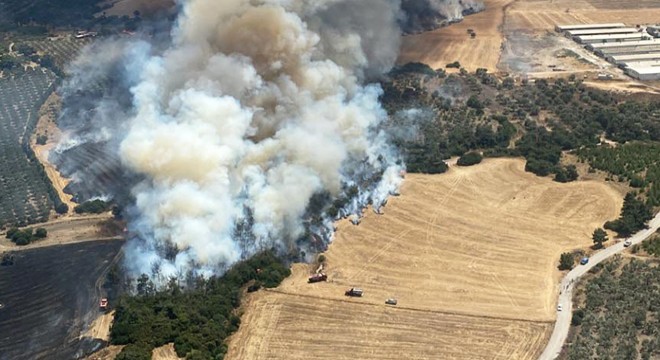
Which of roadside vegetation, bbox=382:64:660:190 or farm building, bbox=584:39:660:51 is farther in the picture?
farm building, bbox=584:39:660:51

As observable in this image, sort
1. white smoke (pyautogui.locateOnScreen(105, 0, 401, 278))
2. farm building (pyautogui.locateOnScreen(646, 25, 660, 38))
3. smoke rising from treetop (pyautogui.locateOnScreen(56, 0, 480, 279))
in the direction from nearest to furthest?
white smoke (pyautogui.locateOnScreen(105, 0, 401, 278))
smoke rising from treetop (pyautogui.locateOnScreen(56, 0, 480, 279))
farm building (pyautogui.locateOnScreen(646, 25, 660, 38))

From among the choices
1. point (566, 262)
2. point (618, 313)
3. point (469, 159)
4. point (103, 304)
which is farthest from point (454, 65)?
point (103, 304)

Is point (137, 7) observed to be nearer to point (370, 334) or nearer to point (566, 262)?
point (566, 262)

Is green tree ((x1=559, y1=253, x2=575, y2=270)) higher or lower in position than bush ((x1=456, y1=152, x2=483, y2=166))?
lower

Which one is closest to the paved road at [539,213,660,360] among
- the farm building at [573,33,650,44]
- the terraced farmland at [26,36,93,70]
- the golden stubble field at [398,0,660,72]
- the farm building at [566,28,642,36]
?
the golden stubble field at [398,0,660,72]

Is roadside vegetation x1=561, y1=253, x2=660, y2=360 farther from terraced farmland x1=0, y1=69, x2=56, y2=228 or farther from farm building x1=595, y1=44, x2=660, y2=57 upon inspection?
farm building x1=595, y1=44, x2=660, y2=57

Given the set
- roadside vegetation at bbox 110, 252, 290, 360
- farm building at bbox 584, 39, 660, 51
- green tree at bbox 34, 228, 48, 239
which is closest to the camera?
roadside vegetation at bbox 110, 252, 290, 360

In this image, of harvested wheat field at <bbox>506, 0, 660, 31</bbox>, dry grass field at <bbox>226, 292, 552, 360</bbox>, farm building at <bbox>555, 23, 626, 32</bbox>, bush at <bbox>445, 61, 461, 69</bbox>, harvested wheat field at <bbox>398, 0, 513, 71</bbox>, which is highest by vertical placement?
harvested wheat field at <bbox>506, 0, 660, 31</bbox>

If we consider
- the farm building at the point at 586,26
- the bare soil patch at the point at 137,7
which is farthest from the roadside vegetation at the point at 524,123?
the bare soil patch at the point at 137,7
